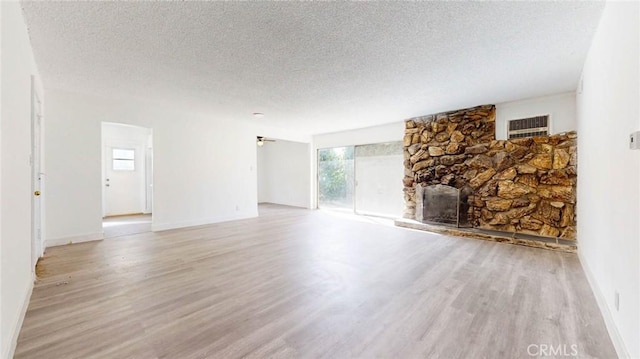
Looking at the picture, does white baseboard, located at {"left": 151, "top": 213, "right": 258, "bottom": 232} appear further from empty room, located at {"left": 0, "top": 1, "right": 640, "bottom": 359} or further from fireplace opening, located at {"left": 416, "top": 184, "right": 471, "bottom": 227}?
fireplace opening, located at {"left": 416, "top": 184, "right": 471, "bottom": 227}

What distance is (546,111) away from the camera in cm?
436

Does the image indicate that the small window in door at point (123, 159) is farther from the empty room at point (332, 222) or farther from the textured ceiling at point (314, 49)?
the textured ceiling at point (314, 49)

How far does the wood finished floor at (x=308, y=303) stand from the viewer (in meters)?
1.72

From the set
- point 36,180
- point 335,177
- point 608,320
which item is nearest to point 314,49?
point 608,320

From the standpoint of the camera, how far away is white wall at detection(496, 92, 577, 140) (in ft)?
13.7

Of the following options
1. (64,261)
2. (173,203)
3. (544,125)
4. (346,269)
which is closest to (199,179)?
(173,203)

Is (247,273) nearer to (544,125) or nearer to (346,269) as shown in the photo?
(346,269)

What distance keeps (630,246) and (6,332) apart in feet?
12.4

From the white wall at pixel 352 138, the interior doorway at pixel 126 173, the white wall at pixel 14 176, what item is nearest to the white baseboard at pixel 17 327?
the white wall at pixel 14 176

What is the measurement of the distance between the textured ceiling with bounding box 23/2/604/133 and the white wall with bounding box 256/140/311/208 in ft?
15.2

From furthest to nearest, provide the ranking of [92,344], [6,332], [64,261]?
[64,261], [92,344], [6,332]

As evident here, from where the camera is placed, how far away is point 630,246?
1581 millimetres

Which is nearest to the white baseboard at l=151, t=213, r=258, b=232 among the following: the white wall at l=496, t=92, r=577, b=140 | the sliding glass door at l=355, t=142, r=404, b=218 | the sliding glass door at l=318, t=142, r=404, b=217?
the sliding glass door at l=318, t=142, r=404, b=217

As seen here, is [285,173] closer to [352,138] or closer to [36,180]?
[352,138]
